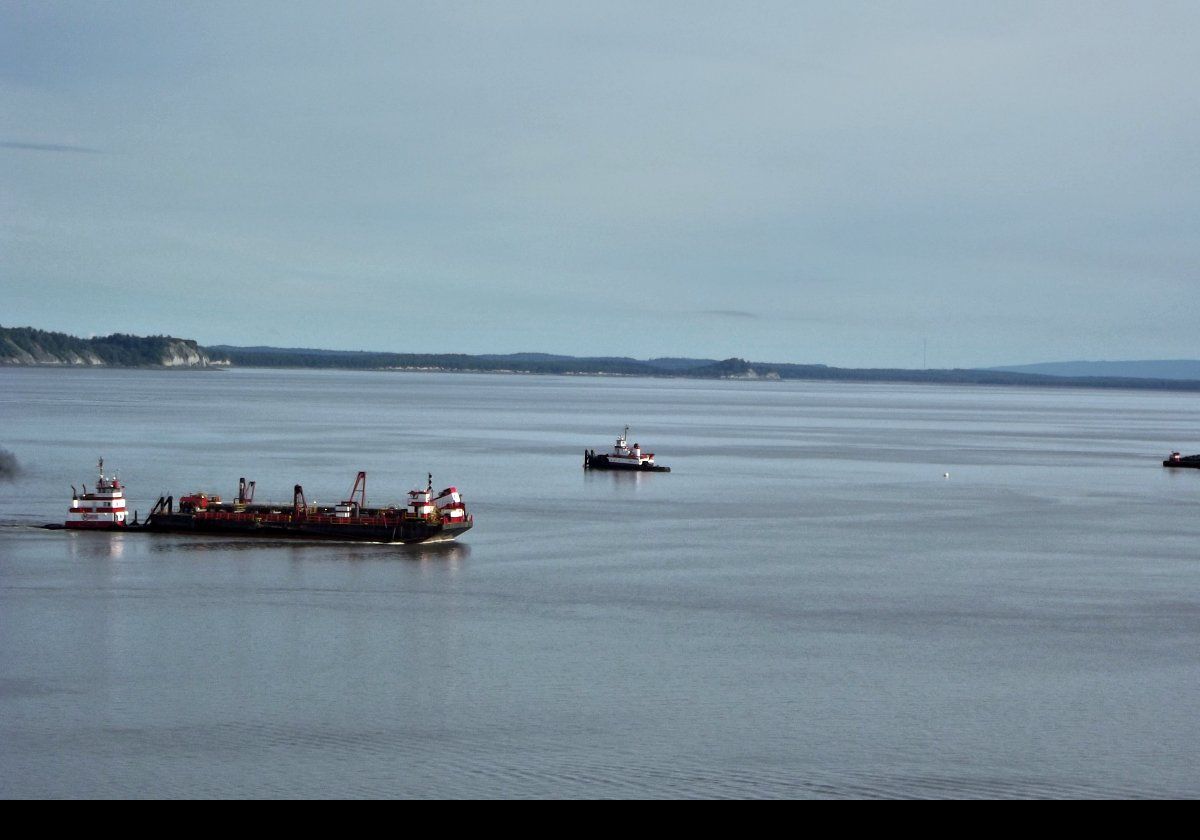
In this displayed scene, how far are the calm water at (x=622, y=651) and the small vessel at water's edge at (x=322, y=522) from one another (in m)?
1.11

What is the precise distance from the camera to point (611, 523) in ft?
178

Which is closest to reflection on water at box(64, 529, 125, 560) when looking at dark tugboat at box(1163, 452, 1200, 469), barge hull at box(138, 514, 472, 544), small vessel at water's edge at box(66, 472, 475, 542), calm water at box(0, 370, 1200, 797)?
calm water at box(0, 370, 1200, 797)

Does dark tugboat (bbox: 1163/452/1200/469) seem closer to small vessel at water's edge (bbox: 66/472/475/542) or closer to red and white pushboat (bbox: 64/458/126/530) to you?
small vessel at water's edge (bbox: 66/472/475/542)

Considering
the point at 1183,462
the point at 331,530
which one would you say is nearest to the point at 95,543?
the point at 331,530

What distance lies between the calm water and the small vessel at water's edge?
1.11 m

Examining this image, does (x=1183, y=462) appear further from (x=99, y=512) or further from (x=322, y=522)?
(x=99, y=512)

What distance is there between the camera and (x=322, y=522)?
47.6 metres

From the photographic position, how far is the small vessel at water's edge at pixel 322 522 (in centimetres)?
4738

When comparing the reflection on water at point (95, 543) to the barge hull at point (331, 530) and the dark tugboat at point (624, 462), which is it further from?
the dark tugboat at point (624, 462)

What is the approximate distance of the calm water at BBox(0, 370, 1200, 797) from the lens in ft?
66.4

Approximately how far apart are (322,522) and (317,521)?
0.64ft
